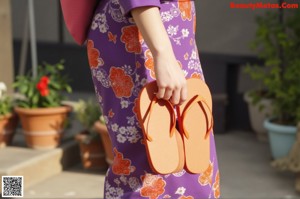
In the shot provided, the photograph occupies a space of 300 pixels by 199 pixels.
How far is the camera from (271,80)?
15.0 ft

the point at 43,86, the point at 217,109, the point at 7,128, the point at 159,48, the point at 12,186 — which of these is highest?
the point at 159,48

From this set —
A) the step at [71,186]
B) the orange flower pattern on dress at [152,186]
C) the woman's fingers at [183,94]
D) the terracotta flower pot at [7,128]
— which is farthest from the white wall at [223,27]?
the woman's fingers at [183,94]

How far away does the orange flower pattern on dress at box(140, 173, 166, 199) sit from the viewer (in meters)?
1.94

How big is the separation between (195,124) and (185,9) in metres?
0.33

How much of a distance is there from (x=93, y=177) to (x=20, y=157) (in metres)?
0.48

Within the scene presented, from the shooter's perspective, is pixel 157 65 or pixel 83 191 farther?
pixel 83 191

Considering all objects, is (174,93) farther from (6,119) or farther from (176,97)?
(6,119)

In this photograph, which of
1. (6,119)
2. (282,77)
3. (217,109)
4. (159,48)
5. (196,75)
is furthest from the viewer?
(217,109)

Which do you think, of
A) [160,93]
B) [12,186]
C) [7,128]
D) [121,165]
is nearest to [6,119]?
[7,128]

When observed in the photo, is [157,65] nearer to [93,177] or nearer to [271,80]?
[93,177]

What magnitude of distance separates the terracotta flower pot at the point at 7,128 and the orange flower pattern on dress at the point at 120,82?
2.57m

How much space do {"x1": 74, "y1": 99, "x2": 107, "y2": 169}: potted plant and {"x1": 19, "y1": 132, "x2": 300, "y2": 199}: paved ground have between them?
7 centimetres

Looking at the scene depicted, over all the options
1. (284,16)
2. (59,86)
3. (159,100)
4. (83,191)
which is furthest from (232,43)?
(159,100)

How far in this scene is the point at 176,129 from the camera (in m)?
1.86
